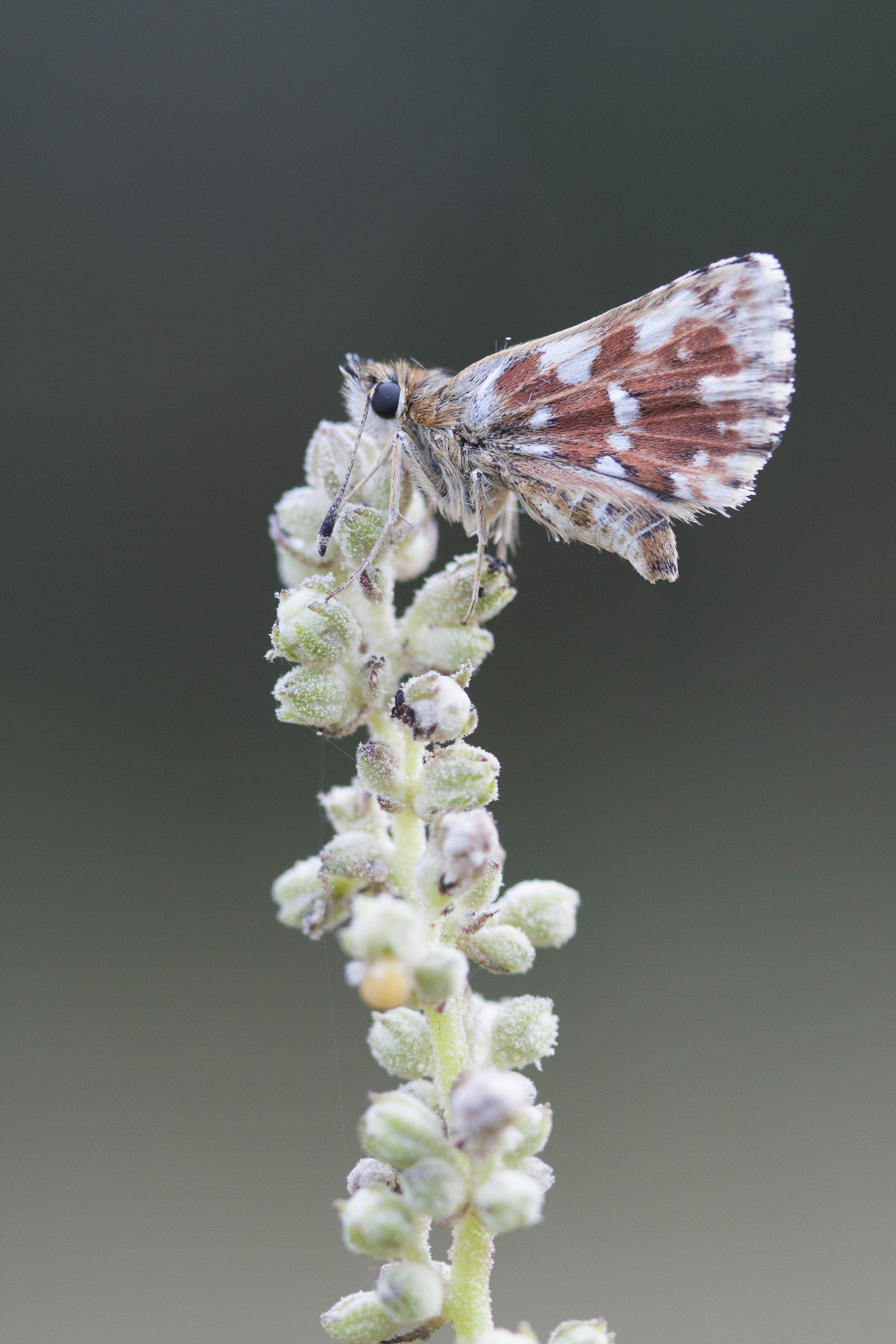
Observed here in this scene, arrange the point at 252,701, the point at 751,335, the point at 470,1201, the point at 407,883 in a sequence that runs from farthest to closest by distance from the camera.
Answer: the point at 252,701
the point at 751,335
the point at 407,883
the point at 470,1201

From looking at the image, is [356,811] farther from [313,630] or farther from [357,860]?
[313,630]

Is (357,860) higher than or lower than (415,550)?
lower

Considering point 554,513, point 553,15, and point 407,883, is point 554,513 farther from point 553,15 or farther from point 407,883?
point 553,15

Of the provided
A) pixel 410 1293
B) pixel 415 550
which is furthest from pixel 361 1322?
pixel 415 550

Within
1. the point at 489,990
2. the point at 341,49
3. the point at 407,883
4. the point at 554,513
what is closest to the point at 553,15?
the point at 341,49

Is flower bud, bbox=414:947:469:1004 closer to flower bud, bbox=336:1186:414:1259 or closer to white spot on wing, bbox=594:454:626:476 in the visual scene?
flower bud, bbox=336:1186:414:1259
